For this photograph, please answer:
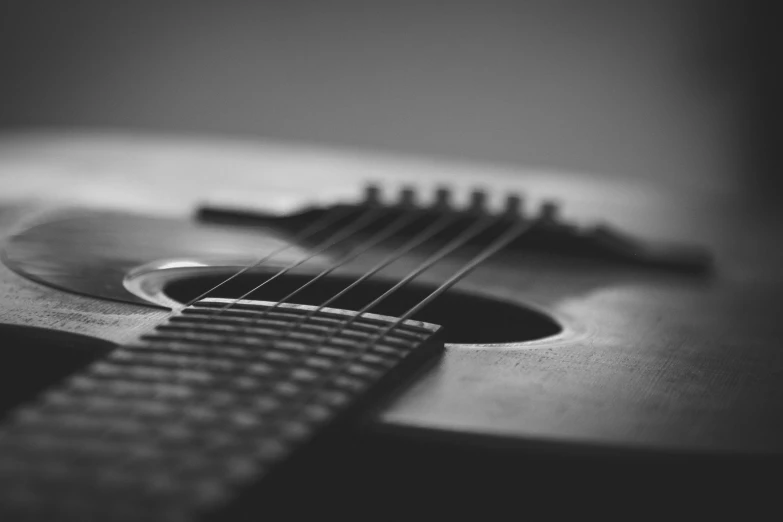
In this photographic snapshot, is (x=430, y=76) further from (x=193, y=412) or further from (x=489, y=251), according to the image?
(x=193, y=412)

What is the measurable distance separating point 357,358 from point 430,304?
32 cm

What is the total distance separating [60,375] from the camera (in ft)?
1.83

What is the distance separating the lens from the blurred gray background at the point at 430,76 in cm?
288

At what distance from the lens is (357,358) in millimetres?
490

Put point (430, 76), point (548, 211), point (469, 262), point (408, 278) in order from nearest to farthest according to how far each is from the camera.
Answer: point (408, 278) → point (469, 262) → point (548, 211) → point (430, 76)

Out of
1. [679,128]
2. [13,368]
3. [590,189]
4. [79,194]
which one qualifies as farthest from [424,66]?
[13,368]

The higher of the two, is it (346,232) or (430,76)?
(430,76)

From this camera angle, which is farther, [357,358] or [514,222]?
[514,222]

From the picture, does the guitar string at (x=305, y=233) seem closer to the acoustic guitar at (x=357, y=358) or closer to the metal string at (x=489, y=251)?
the acoustic guitar at (x=357, y=358)

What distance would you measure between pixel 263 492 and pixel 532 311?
40 centimetres

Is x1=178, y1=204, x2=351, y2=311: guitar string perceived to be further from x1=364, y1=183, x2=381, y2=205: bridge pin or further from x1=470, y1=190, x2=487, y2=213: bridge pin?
x1=470, y1=190, x2=487, y2=213: bridge pin

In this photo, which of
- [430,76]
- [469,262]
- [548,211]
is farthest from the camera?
[430,76]

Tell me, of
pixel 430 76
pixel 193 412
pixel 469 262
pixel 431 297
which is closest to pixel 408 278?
pixel 431 297

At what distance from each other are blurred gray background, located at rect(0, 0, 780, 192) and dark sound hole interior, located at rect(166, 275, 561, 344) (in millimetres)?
2280
